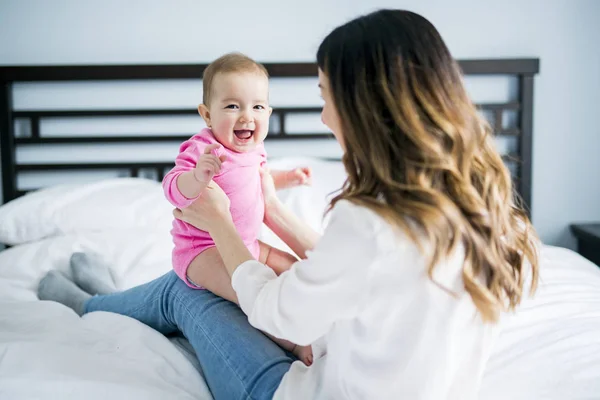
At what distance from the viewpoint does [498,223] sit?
832mm

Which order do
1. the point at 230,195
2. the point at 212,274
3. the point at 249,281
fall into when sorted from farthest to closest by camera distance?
1. the point at 230,195
2. the point at 212,274
3. the point at 249,281

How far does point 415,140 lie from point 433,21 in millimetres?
2146

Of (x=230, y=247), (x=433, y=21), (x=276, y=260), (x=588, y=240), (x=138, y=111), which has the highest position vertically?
(x=433, y=21)

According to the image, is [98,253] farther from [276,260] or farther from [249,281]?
[249,281]

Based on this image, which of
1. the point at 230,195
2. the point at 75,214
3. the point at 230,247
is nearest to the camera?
the point at 230,247

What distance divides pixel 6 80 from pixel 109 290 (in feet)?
4.35

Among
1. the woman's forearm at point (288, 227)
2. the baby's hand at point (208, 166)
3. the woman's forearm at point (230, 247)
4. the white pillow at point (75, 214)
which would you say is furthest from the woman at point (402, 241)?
the white pillow at point (75, 214)

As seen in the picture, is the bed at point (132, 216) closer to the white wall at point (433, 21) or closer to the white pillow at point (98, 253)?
the white pillow at point (98, 253)

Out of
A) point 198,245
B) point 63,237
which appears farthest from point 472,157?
point 63,237

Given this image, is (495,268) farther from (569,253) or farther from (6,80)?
(6,80)

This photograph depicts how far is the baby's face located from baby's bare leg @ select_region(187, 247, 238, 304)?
26 cm

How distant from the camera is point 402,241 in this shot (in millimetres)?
743

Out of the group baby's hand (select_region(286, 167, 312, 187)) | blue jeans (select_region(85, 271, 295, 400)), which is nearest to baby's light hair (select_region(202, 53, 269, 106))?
baby's hand (select_region(286, 167, 312, 187))

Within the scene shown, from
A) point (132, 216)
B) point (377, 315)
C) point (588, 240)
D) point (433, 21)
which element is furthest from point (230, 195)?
point (588, 240)
